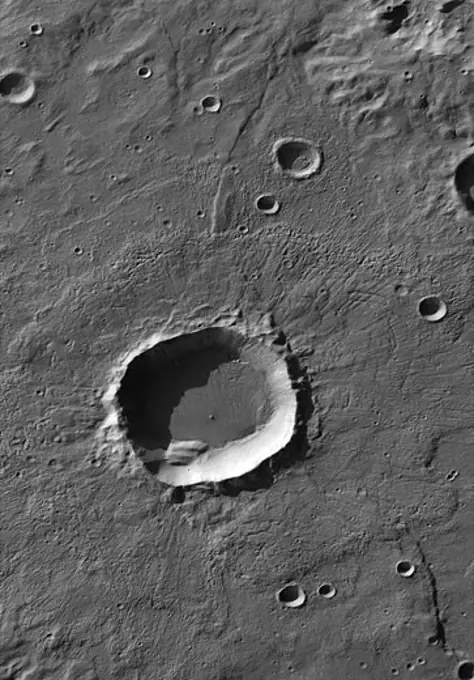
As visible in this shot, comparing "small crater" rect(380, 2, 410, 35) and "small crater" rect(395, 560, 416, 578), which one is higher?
"small crater" rect(380, 2, 410, 35)

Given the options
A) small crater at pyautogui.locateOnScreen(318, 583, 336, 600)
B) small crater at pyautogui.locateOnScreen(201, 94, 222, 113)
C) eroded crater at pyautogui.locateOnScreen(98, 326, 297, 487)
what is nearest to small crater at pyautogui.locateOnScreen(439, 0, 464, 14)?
small crater at pyautogui.locateOnScreen(201, 94, 222, 113)

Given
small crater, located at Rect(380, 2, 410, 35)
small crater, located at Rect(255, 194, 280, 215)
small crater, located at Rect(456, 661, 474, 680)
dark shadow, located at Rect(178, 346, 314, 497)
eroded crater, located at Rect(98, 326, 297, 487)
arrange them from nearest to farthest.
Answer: small crater, located at Rect(456, 661, 474, 680)
dark shadow, located at Rect(178, 346, 314, 497)
eroded crater, located at Rect(98, 326, 297, 487)
small crater, located at Rect(255, 194, 280, 215)
small crater, located at Rect(380, 2, 410, 35)

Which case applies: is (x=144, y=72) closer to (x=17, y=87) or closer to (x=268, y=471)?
(x=17, y=87)

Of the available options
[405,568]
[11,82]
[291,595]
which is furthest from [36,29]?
[405,568]

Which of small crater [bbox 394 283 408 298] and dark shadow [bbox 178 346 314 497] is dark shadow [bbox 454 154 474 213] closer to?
small crater [bbox 394 283 408 298]

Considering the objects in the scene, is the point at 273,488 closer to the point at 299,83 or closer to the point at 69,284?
the point at 69,284
